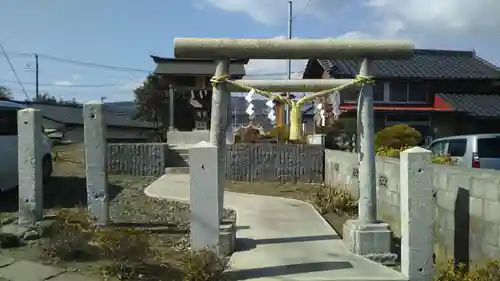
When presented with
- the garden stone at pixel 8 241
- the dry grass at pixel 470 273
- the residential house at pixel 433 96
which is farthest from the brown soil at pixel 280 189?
the residential house at pixel 433 96

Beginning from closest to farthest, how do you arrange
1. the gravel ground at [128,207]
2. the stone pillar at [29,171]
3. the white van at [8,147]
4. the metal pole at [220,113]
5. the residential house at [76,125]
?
the metal pole at [220,113] < the stone pillar at [29,171] < the gravel ground at [128,207] < the white van at [8,147] < the residential house at [76,125]

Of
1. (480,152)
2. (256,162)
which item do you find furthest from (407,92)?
(480,152)

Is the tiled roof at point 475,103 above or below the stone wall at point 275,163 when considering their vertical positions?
above

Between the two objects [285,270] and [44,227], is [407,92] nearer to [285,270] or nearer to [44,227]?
[285,270]

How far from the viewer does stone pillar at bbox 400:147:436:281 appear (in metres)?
5.54

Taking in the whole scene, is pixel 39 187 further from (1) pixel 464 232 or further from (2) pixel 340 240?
(1) pixel 464 232

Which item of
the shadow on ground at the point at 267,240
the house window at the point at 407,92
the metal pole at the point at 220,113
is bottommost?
the shadow on ground at the point at 267,240

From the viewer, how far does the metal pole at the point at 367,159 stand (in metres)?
6.80

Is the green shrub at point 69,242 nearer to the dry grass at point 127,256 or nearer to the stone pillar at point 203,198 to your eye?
the dry grass at point 127,256

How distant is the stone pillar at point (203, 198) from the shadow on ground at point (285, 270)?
0.40 m

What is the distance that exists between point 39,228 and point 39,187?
67cm

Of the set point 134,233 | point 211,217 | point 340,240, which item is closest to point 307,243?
point 340,240

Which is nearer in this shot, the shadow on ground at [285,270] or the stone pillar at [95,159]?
the shadow on ground at [285,270]

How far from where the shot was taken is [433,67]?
29.8 metres
